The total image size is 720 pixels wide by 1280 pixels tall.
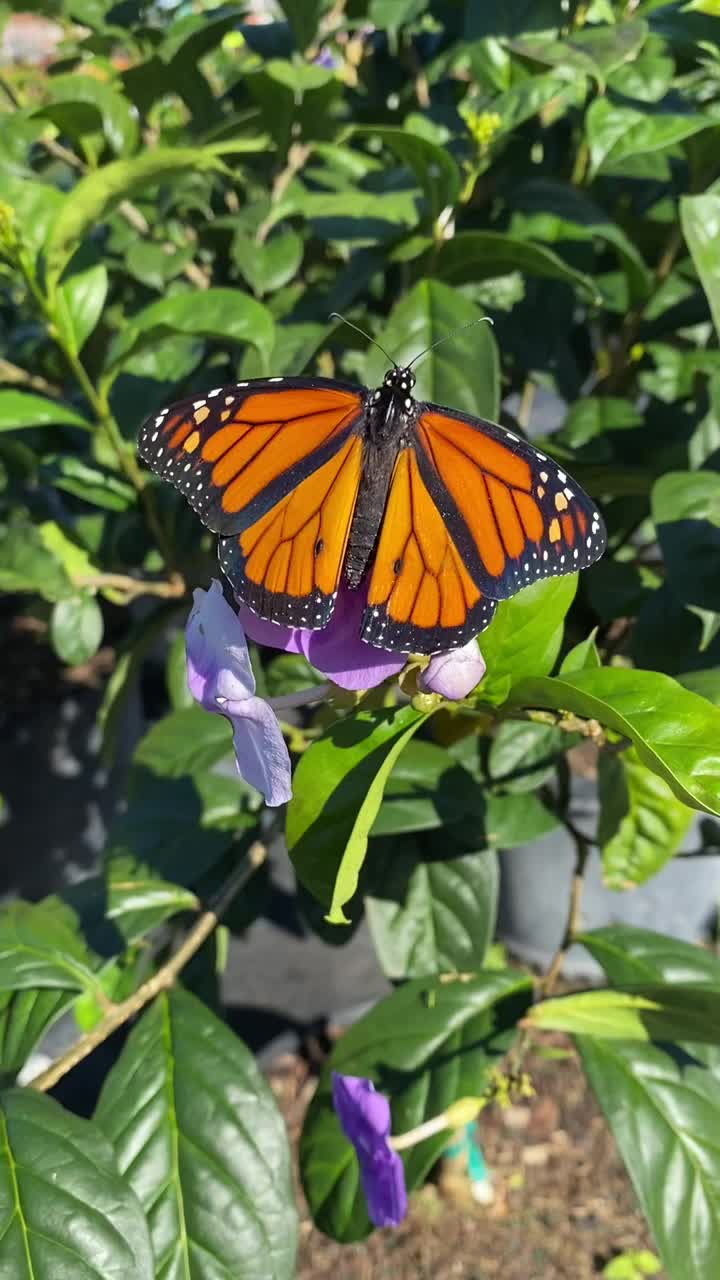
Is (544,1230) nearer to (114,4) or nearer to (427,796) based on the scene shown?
(427,796)

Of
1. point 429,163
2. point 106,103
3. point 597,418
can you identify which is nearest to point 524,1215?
point 597,418

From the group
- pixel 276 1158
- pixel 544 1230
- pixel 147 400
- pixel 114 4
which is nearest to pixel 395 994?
pixel 276 1158

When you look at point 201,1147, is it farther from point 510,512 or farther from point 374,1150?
point 510,512

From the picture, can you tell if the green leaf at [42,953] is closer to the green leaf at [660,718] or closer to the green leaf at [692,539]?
the green leaf at [660,718]

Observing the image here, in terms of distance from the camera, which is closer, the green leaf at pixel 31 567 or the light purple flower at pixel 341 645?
the light purple flower at pixel 341 645

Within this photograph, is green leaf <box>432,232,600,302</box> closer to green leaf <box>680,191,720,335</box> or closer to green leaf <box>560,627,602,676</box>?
green leaf <box>680,191,720,335</box>

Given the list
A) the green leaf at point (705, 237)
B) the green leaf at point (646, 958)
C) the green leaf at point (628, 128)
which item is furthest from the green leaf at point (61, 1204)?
the green leaf at point (628, 128)
